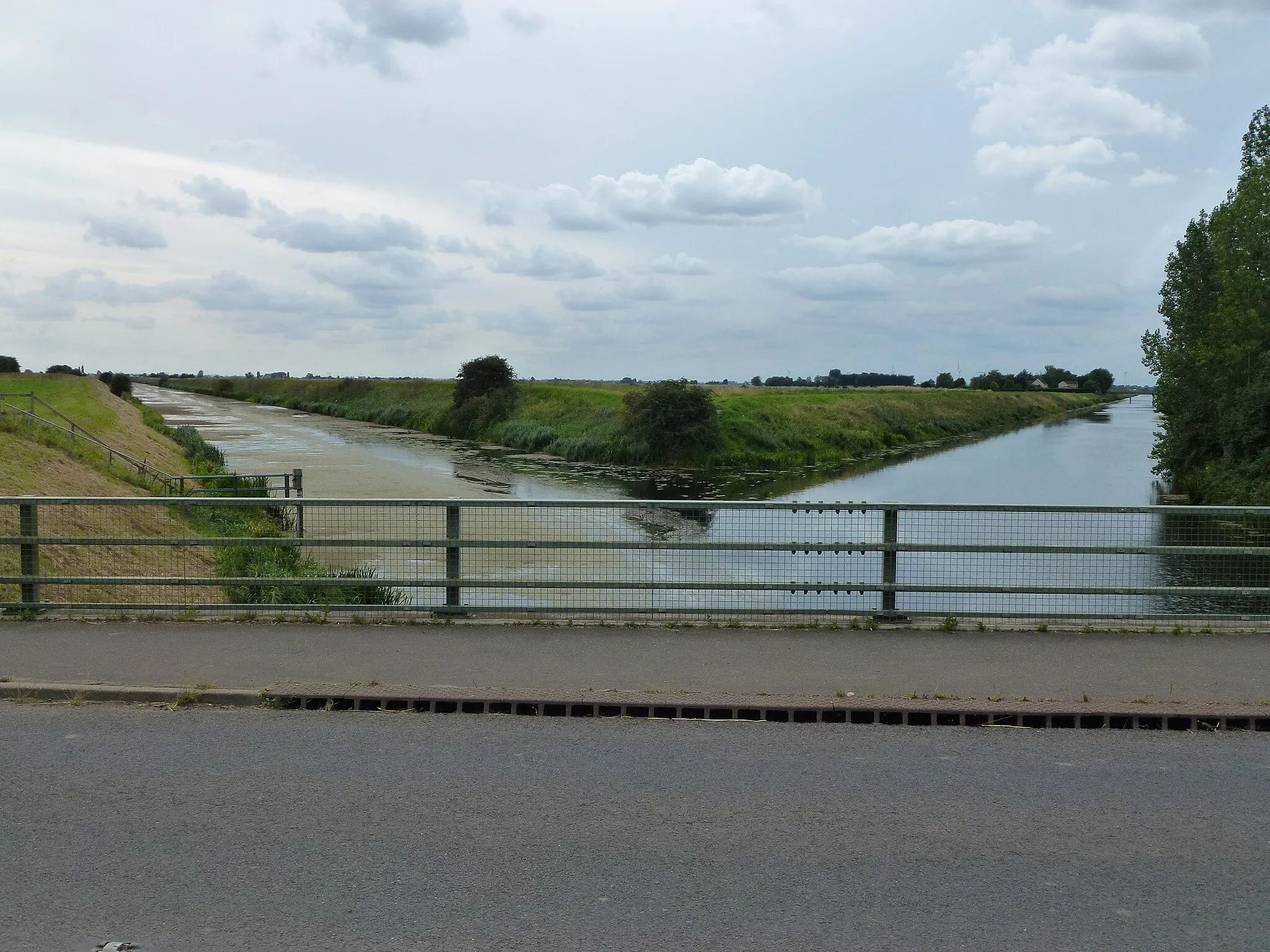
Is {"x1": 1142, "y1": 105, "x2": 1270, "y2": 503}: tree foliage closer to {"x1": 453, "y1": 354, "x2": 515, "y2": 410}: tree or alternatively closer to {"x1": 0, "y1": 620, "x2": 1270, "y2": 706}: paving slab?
{"x1": 0, "y1": 620, "x2": 1270, "y2": 706}: paving slab

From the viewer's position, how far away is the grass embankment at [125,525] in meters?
12.3

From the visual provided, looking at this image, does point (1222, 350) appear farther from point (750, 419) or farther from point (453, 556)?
point (453, 556)

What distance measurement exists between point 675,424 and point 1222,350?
2701 cm

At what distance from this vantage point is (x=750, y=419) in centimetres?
6888

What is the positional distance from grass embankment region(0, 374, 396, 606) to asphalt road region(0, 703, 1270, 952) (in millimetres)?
3954

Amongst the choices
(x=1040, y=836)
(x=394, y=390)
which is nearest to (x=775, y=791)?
(x=1040, y=836)

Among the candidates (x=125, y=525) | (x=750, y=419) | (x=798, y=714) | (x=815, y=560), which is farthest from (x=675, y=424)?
(x=798, y=714)

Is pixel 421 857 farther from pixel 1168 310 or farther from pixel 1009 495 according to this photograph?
A: pixel 1168 310

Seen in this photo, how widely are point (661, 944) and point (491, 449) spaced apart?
6989cm

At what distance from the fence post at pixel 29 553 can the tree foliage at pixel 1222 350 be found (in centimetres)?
3416

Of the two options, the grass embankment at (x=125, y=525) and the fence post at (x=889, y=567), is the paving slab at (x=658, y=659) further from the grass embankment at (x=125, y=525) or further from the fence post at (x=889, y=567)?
the grass embankment at (x=125, y=525)

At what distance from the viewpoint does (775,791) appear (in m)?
5.83

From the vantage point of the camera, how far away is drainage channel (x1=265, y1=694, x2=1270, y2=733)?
7039 mm

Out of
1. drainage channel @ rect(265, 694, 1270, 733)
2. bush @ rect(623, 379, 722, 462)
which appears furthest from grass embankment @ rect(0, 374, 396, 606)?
bush @ rect(623, 379, 722, 462)
